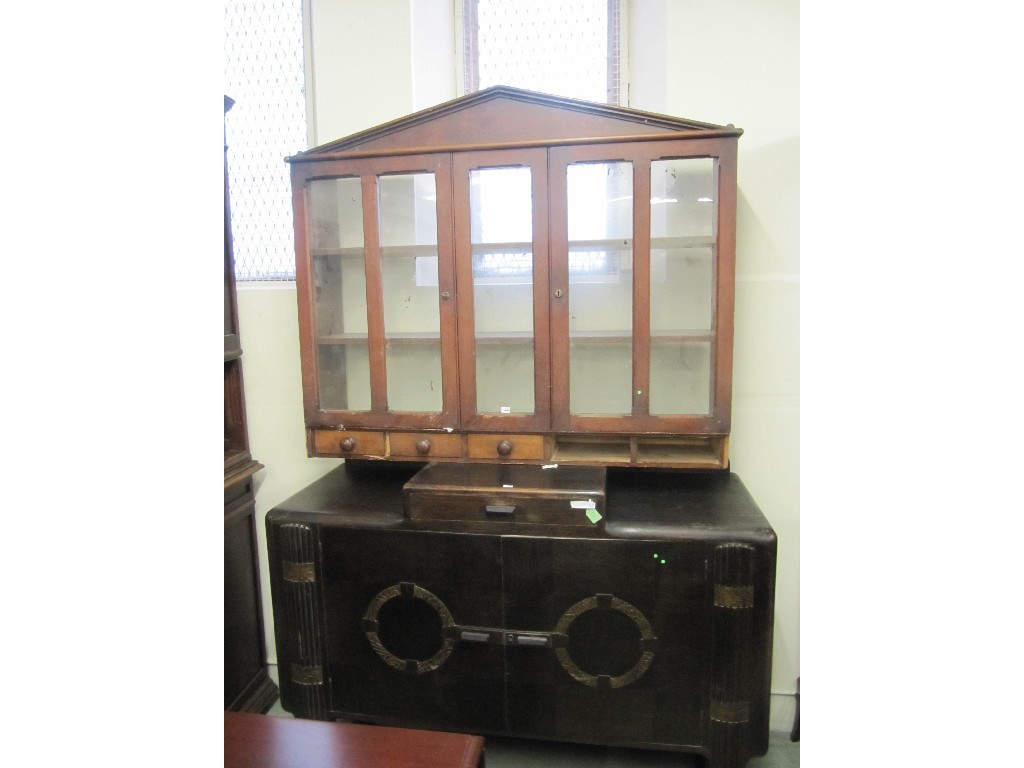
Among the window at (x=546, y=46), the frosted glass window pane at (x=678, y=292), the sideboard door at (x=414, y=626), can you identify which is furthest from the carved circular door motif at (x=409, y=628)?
the window at (x=546, y=46)

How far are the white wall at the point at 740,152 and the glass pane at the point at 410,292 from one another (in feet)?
1.20

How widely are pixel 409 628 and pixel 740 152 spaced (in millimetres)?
1479

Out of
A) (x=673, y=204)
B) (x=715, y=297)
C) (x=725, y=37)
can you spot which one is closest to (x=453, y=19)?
(x=725, y=37)

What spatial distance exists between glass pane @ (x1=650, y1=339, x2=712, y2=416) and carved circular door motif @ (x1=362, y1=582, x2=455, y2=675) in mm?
702

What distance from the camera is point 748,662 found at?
120cm

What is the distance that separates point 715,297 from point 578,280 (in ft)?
1.07

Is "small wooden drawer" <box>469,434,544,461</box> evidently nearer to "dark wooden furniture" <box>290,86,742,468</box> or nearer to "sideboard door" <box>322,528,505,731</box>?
"dark wooden furniture" <box>290,86,742,468</box>

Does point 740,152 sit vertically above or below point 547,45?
below

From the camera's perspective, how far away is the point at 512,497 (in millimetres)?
1265

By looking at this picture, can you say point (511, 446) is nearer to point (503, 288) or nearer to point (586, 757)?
point (503, 288)

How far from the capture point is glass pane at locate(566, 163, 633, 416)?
1.35 m

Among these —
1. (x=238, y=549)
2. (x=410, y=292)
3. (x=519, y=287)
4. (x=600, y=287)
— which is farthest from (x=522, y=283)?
(x=238, y=549)

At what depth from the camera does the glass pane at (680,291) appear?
135cm
